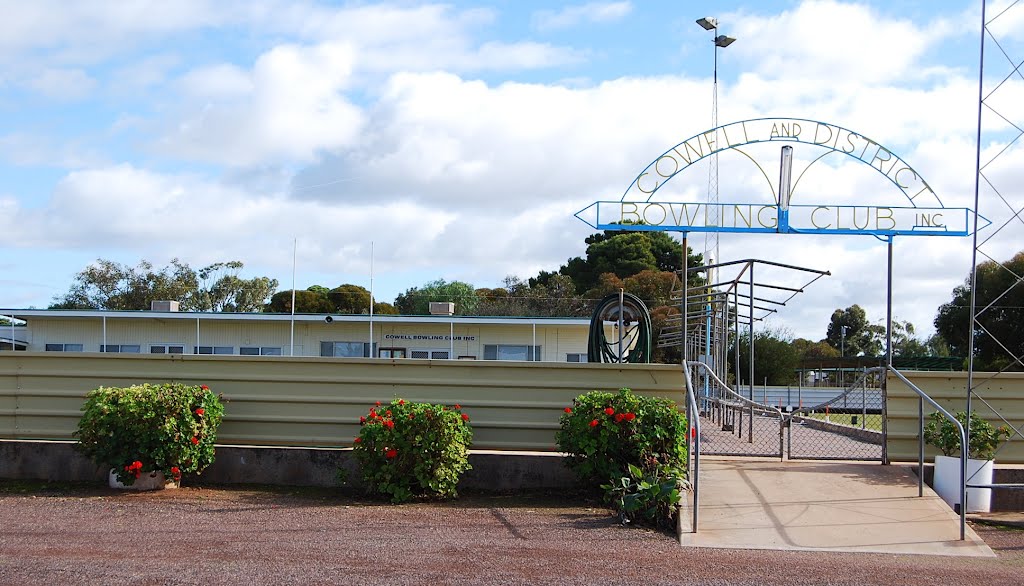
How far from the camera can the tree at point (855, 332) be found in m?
70.8

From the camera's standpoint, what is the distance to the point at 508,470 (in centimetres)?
1056

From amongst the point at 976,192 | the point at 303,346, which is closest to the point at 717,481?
the point at 976,192

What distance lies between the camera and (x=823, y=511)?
9023 mm

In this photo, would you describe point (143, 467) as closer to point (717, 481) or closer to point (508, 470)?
point (508, 470)

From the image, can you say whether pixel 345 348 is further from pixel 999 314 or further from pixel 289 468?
pixel 999 314

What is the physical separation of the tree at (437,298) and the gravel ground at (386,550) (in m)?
34.4

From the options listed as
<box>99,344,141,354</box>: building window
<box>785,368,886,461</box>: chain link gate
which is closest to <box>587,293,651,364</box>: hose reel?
<box>785,368,886,461</box>: chain link gate

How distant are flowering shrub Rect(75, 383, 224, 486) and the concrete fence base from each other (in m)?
0.58

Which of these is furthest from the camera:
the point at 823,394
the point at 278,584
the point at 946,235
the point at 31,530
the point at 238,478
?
the point at 823,394

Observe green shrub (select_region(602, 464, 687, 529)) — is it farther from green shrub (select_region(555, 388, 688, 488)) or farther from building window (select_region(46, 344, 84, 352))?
building window (select_region(46, 344, 84, 352))

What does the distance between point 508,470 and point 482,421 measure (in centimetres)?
70

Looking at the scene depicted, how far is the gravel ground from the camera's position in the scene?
6.87m

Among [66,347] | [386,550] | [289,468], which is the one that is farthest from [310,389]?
[66,347]

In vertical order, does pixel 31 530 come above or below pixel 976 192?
below
